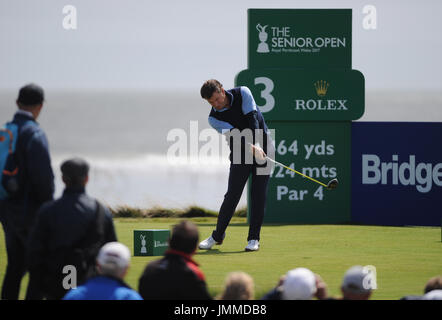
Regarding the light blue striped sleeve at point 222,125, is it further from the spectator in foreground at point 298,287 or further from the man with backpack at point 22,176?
the spectator in foreground at point 298,287

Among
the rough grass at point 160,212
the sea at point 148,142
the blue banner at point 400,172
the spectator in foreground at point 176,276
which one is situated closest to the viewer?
the spectator in foreground at point 176,276

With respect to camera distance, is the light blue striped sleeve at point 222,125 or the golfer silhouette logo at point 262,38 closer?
the light blue striped sleeve at point 222,125

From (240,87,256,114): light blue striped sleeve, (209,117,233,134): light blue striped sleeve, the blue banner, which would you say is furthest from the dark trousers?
the blue banner

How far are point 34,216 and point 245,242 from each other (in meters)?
4.43

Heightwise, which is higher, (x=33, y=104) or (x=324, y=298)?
(x=33, y=104)

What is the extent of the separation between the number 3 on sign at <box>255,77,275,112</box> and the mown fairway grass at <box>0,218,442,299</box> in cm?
168

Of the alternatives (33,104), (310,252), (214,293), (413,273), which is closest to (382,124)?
(310,252)

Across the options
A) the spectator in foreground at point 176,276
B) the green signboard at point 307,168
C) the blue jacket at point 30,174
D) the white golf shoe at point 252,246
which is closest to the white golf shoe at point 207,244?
the white golf shoe at point 252,246

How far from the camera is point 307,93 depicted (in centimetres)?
1262

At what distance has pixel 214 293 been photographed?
6578 millimetres

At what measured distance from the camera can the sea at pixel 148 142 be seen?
23.1 meters

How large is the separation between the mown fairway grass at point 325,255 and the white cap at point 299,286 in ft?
5.83

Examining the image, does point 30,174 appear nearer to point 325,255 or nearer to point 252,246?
point 252,246

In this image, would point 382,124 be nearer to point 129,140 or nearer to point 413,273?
point 413,273
